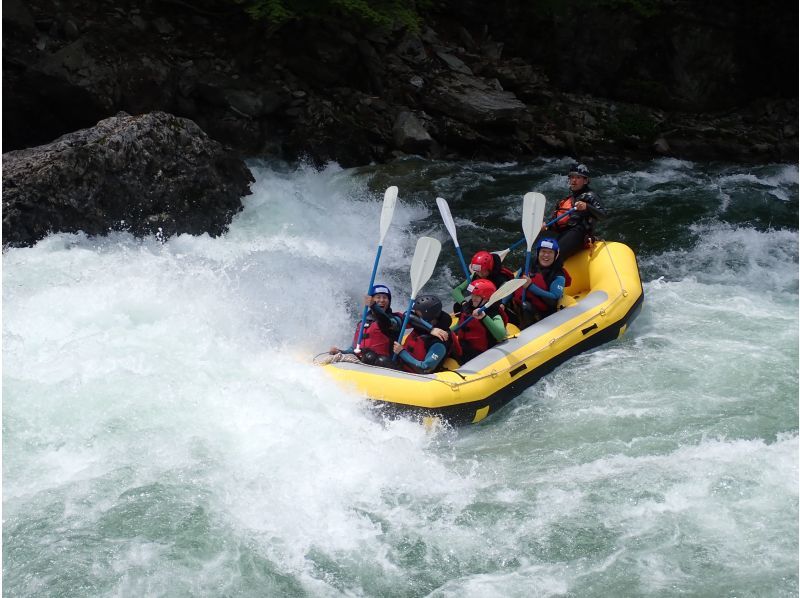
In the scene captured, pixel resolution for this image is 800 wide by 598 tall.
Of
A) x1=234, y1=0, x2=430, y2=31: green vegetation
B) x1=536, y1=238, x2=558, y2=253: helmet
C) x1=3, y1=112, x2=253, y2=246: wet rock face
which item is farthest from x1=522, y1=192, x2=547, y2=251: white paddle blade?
x1=234, y1=0, x2=430, y2=31: green vegetation

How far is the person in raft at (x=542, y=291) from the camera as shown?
6.63m

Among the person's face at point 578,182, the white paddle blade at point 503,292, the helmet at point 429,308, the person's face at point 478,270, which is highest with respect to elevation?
the person's face at point 578,182

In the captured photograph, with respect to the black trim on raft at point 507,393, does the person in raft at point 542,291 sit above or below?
above

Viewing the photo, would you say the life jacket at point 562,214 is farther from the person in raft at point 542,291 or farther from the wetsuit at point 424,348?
the wetsuit at point 424,348

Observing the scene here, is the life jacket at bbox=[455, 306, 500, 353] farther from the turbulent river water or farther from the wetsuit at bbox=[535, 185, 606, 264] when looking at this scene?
the wetsuit at bbox=[535, 185, 606, 264]

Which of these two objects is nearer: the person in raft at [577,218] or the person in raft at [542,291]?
the person in raft at [542,291]

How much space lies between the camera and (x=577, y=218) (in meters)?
7.41

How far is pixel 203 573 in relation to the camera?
4.21 meters

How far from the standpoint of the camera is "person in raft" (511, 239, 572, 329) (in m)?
6.63

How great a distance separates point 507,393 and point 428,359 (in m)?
0.58

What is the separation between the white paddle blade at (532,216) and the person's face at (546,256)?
233 millimetres

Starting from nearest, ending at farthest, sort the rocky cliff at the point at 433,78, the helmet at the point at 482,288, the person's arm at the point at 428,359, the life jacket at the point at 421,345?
1. the person's arm at the point at 428,359
2. the life jacket at the point at 421,345
3. the helmet at the point at 482,288
4. the rocky cliff at the point at 433,78

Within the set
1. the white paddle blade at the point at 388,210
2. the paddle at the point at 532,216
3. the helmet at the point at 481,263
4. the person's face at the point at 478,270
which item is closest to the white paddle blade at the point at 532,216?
the paddle at the point at 532,216

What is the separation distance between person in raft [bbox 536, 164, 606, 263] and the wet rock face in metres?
3.38
